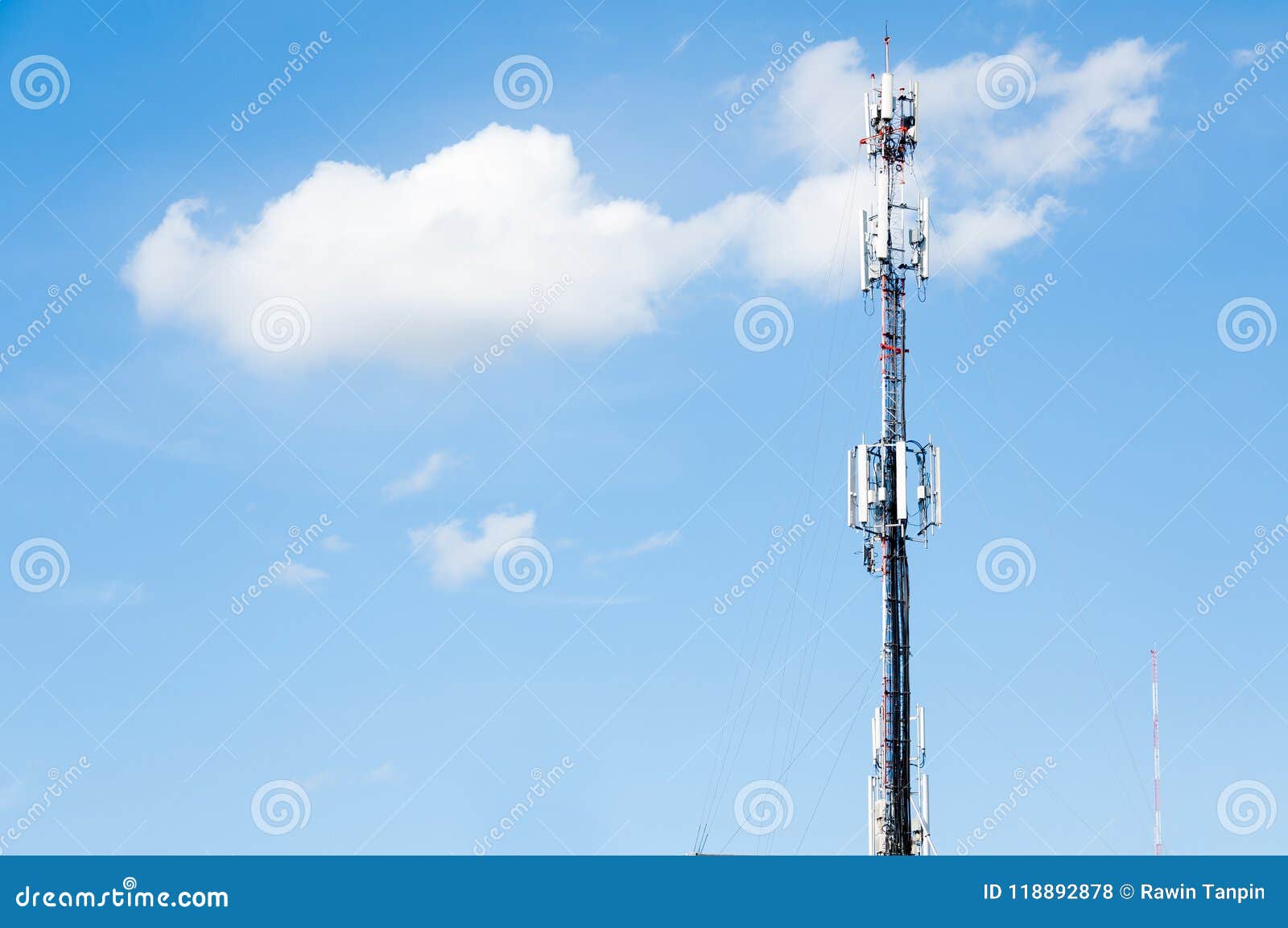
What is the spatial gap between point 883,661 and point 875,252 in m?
15.0

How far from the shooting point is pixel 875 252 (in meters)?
70.1
